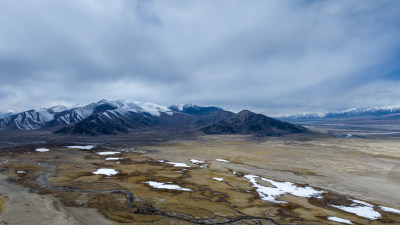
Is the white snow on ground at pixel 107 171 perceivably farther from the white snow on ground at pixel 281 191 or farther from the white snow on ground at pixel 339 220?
the white snow on ground at pixel 339 220

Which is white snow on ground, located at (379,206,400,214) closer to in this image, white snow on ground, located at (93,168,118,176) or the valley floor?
the valley floor

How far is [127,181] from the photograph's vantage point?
4050 centimetres

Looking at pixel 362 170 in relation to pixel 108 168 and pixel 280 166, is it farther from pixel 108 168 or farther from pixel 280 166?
pixel 108 168

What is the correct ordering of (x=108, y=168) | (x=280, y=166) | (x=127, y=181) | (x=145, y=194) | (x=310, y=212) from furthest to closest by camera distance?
(x=280, y=166), (x=108, y=168), (x=127, y=181), (x=145, y=194), (x=310, y=212)

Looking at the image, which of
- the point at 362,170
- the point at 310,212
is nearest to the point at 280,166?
the point at 362,170

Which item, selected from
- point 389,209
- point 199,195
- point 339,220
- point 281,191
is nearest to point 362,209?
point 389,209

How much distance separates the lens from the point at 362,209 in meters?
29.1

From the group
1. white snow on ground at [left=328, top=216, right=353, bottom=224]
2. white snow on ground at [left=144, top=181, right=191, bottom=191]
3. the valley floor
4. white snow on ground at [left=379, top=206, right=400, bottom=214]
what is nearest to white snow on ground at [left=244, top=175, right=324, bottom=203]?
the valley floor

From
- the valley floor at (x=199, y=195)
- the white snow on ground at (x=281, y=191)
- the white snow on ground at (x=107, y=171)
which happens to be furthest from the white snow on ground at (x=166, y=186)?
the white snow on ground at (x=107, y=171)

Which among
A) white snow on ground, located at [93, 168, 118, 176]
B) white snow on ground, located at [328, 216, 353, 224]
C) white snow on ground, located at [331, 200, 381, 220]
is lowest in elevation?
white snow on ground, located at [331, 200, 381, 220]

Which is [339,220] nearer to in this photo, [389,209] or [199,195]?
[389,209]

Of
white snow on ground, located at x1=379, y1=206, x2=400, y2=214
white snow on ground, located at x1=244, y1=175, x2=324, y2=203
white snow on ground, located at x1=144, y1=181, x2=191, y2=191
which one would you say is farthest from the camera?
white snow on ground, located at x1=144, y1=181, x2=191, y2=191

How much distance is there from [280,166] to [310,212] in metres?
33.0

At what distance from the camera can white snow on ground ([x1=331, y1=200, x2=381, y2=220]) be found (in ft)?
88.7
